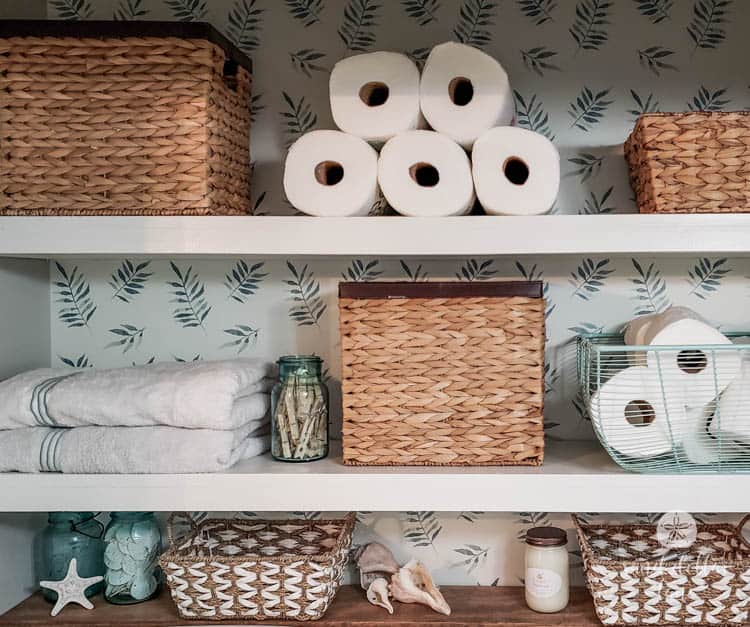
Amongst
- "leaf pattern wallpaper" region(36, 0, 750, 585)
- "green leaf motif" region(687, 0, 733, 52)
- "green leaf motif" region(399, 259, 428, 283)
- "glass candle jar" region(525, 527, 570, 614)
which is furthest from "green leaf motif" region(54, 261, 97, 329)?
"green leaf motif" region(687, 0, 733, 52)

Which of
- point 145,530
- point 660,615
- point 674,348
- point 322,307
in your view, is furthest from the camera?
point 322,307

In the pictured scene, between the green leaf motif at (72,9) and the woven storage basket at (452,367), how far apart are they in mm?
787

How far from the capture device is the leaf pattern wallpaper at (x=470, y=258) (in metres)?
1.57

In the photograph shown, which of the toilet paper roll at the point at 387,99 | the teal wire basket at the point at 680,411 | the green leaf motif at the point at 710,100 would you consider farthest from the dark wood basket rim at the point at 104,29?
the green leaf motif at the point at 710,100

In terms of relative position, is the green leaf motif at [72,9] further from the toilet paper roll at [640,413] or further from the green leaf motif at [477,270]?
the toilet paper roll at [640,413]

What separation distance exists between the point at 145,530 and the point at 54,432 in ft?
0.88

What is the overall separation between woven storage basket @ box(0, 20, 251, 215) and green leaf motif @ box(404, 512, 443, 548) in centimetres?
70

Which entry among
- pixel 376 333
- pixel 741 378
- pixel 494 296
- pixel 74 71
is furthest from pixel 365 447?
pixel 74 71

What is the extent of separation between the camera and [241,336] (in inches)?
63.8

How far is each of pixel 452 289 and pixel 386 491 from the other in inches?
12.9

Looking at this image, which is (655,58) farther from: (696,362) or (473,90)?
(696,362)

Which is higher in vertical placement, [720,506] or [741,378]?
[741,378]

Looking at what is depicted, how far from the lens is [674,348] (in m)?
1.26

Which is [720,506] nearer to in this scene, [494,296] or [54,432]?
[494,296]
